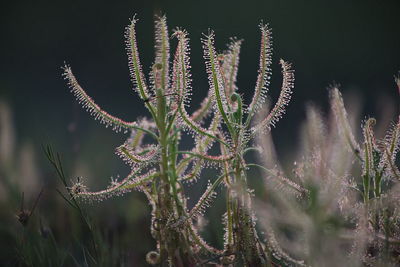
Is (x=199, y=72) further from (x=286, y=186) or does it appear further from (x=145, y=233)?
(x=286, y=186)

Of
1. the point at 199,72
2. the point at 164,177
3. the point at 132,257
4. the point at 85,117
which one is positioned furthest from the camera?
the point at 199,72

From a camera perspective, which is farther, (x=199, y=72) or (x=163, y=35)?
(x=199, y=72)

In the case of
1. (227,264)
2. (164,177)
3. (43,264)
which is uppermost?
(164,177)

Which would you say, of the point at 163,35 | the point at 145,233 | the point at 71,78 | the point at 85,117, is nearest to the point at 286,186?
the point at 163,35

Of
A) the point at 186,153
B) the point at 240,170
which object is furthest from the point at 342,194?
the point at 186,153

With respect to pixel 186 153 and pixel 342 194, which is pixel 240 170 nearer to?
pixel 186 153

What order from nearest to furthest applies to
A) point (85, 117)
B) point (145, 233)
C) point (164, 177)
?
point (164, 177)
point (145, 233)
point (85, 117)

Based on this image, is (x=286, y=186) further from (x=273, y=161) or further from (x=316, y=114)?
(x=316, y=114)

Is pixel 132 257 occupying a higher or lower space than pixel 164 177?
lower

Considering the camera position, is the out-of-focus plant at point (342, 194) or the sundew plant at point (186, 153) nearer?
the out-of-focus plant at point (342, 194)

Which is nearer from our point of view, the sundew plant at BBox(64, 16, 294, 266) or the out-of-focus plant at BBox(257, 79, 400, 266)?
the out-of-focus plant at BBox(257, 79, 400, 266)
